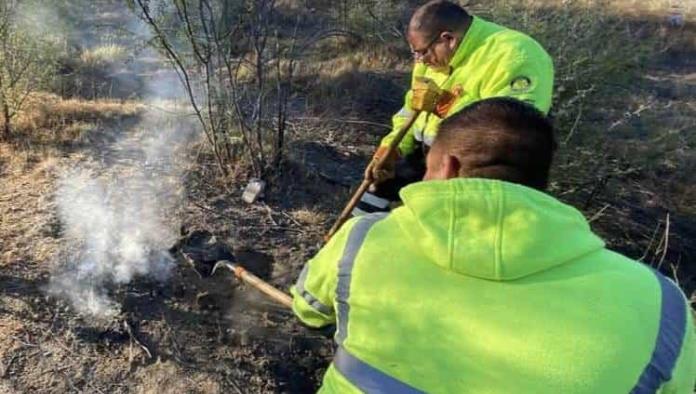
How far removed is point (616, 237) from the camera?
4855 mm

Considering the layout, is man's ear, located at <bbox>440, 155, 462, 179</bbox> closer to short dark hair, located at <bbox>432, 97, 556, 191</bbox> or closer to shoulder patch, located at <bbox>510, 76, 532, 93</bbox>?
short dark hair, located at <bbox>432, 97, 556, 191</bbox>

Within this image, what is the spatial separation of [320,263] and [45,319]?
96.5 inches

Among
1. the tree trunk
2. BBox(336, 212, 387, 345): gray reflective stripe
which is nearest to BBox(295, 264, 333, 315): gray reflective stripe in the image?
BBox(336, 212, 387, 345): gray reflective stripe

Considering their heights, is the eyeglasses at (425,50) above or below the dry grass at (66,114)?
above

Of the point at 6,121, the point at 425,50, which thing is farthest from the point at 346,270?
the point at 6,121

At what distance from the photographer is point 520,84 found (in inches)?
135

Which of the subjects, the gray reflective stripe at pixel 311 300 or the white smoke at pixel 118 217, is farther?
the white smoke at pixel 118 217

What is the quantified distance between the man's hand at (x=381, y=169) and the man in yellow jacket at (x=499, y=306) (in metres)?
2.19

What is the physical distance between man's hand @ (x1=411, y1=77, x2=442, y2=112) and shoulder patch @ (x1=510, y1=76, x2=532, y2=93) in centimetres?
38

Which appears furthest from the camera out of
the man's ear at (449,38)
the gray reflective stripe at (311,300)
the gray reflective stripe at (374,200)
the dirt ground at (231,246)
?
the gray reflective stripe at (374,200)

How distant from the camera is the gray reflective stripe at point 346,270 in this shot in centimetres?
147

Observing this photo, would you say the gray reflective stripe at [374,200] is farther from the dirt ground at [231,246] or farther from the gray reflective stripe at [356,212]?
the dirt ground at [231,246]

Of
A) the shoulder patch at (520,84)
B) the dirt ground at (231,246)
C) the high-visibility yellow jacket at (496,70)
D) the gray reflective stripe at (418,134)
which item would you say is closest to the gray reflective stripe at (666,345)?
the dirt ground at (231,246)

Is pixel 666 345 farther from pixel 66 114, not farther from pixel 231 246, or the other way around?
pixel 66 114
